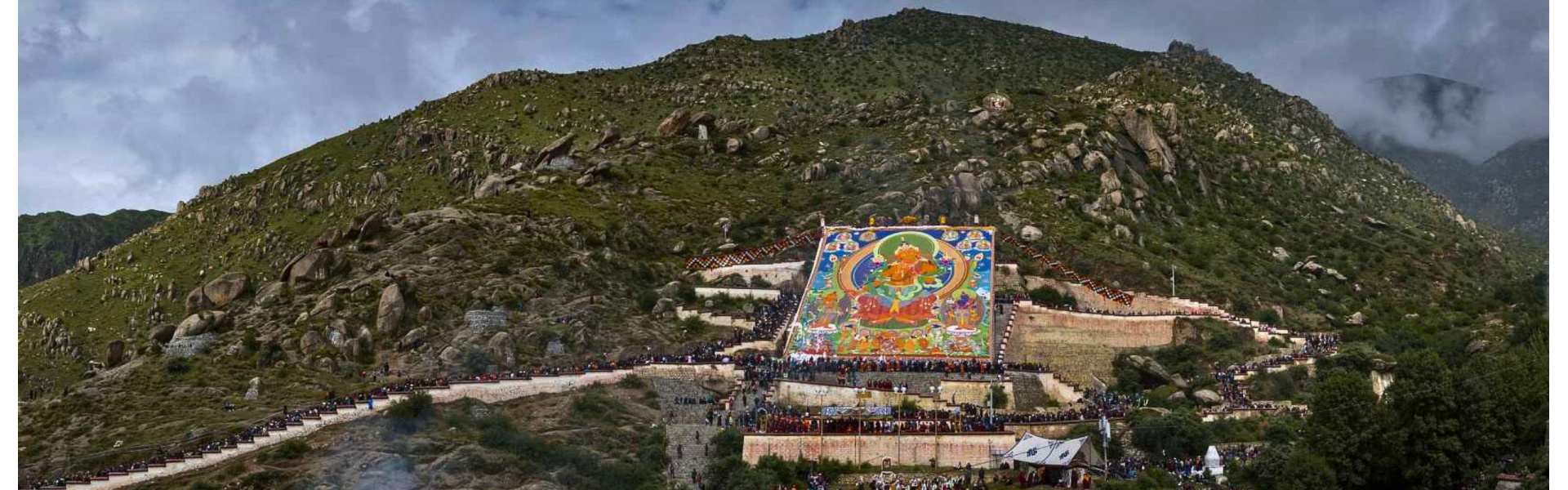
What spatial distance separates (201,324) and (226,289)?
536cm

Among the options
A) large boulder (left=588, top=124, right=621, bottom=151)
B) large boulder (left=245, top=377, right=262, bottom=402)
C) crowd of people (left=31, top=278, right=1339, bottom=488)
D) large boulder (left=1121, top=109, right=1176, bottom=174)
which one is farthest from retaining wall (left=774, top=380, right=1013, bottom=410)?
large boulder (left=588, top=124, right=621, bottom=151)

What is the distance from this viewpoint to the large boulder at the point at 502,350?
6688 cm

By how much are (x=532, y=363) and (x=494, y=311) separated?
513 centimetres

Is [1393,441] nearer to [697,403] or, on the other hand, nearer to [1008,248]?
[697,403]

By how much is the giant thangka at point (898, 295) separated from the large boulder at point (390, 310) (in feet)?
56.2

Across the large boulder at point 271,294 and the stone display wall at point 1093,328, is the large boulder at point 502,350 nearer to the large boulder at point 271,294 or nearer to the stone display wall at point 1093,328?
the large boulder at point 271,294

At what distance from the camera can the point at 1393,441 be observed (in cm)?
4688

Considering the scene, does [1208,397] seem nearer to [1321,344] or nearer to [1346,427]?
[1321,344]

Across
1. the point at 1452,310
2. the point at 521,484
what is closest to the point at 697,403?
the point at 521,484

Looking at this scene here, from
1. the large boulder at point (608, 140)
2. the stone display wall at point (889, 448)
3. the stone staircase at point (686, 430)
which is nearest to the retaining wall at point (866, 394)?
the stone staircase at point (686, 430)

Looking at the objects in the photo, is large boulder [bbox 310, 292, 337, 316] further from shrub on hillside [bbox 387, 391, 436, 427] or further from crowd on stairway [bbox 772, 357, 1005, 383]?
crowd on stairway [bbox 772, 357, 1005, 383]

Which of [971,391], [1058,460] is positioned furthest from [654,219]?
[1058,460]

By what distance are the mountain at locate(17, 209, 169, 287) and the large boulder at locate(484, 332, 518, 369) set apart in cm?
7826

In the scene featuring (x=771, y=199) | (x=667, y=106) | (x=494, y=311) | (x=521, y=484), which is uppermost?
(x=667, y=106)
